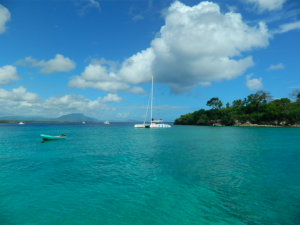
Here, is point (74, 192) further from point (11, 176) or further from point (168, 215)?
point (11, 176)

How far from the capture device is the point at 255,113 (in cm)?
11831

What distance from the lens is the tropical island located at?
345 ft

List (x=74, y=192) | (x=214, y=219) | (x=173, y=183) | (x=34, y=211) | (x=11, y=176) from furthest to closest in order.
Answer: (x=11, y=176), (x=173, y=183), (x=74, y=192), (x=34, y=211), (x=214, y=219)

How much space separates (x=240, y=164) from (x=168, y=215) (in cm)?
1412

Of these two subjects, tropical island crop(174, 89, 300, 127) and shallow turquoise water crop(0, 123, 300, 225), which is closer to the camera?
shallow turquoise water crop(0, 123, 300, 225)

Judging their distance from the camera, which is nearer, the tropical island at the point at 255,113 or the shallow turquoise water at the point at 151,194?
the shallow turquoise water at the point at 151,194

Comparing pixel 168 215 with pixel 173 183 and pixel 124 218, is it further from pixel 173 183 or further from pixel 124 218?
pixel 173 183

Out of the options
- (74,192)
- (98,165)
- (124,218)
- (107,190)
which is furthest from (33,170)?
(124,218)

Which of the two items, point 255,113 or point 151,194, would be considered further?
point 255,113

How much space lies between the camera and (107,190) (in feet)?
43.2

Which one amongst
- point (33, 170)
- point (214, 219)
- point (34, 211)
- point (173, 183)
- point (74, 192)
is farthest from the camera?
point (33, 170)

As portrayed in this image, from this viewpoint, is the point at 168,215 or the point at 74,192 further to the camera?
the point at 74,192

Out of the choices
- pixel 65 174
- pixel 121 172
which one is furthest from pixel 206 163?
pixel 65 174

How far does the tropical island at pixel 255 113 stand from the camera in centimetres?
10525
